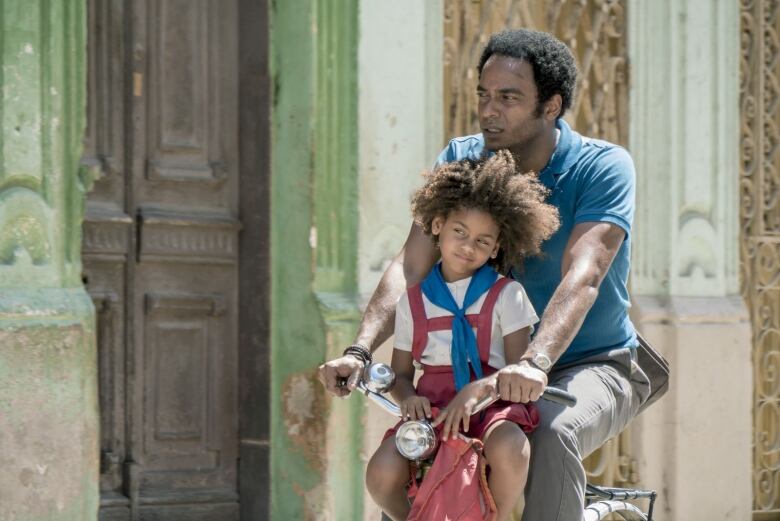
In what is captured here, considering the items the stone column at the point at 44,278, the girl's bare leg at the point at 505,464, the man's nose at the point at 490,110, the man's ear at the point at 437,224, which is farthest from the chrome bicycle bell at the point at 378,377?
the stone column at the point at 44,278

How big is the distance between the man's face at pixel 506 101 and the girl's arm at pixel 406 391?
2.32ft

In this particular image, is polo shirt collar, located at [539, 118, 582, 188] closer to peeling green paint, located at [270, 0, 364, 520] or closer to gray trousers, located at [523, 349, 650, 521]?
gray trousers, located at [523, 349, 650, 521]

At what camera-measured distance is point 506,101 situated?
4430 millimetres

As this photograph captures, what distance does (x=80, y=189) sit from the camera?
6371 mm

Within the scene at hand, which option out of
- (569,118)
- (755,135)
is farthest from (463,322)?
(755,135)

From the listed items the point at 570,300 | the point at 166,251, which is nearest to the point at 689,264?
the point at 166,251

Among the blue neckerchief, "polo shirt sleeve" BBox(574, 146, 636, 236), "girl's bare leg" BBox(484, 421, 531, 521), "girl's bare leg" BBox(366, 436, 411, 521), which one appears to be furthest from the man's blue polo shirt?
"girl's bare leg" BBox(366, 436, 411, 521)

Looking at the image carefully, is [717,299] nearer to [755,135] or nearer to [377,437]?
[755,135]

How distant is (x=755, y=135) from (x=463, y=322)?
208 inches

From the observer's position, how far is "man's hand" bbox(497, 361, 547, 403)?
3.79 meters

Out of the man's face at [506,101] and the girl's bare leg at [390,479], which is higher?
the man's face at [506,101]

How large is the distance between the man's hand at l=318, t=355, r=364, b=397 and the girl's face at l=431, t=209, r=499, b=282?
0.39 metres

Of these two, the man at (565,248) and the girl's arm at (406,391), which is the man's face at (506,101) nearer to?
the man at (565,248)

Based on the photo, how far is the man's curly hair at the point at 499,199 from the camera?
409 centimetres
